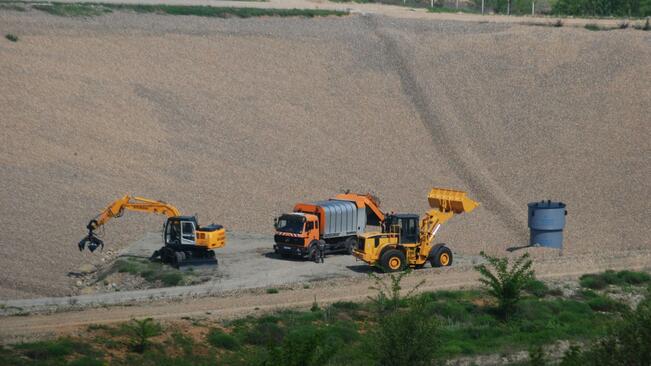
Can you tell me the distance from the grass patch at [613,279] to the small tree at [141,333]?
19135 millimetres

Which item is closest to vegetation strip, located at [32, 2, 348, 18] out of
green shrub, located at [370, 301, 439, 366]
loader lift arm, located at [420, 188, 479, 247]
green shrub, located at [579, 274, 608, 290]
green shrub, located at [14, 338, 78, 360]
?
loader lift arm, located at [420, 188, 479, 247]

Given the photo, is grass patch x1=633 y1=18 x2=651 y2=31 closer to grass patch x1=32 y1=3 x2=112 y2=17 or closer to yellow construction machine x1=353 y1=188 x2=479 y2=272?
grass patch x1=32 y1=3 x2=112 y2=17

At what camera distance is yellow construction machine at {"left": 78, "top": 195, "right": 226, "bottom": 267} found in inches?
1938

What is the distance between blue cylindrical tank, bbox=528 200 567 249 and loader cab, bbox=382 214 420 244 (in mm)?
8044

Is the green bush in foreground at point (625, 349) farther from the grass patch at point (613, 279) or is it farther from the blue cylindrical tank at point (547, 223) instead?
the blue cylindrical tank at point (547, 223)

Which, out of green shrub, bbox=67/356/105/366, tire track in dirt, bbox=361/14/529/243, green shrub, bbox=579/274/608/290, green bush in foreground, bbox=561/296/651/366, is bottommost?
green shrub, bbox=67/356/105/366

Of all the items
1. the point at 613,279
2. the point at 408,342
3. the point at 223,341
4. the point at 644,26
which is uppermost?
the point at 644,26

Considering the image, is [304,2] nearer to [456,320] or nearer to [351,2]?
[351,2]

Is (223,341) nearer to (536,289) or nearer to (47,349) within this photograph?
(47,349)

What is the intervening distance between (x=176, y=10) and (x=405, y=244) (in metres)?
42.3

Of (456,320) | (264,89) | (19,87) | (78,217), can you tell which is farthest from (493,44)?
(456,320)

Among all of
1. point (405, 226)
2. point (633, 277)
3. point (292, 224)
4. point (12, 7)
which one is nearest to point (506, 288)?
point (405, 226)

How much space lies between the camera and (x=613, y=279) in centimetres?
4978

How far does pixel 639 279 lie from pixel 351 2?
57.3m
